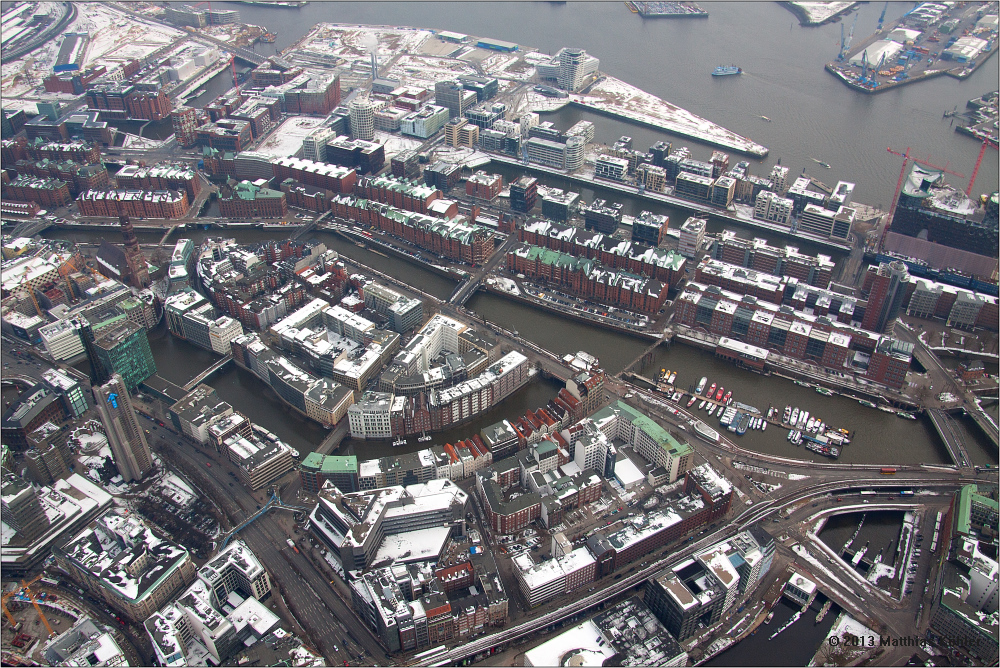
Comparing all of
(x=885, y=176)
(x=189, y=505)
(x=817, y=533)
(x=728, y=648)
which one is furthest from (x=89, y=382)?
(x=885, y=176)

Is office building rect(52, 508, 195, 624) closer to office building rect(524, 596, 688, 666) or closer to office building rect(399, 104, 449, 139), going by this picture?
office building rect(524, 596, 688, 666)

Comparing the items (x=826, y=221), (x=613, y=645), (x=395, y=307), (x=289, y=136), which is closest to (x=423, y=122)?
(x=289, y=136)

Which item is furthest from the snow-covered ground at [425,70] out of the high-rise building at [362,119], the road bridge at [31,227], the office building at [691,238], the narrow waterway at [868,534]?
the narrow waterway at [868,534]

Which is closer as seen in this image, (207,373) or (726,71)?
(207,373)

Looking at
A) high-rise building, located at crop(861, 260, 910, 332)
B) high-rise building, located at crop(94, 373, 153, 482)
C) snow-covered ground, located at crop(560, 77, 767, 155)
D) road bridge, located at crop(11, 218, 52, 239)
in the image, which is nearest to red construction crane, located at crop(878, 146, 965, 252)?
high-rise building, located at crop(861, 260, 910, 332)

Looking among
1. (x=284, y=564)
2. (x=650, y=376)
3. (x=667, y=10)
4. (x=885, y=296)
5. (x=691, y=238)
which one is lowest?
(x=284, y=564)

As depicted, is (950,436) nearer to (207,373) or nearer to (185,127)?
(207,373)
